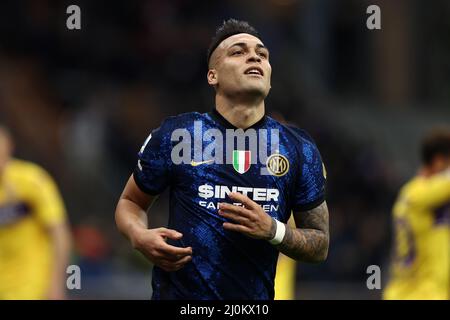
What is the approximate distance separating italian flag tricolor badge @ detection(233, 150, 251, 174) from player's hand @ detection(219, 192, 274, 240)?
423 millimetres

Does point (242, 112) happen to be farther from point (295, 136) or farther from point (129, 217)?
point (129, 217)

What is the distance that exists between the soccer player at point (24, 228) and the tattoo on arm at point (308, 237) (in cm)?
409

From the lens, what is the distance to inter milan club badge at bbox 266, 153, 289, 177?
21.0ft

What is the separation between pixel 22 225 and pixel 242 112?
4.35 m

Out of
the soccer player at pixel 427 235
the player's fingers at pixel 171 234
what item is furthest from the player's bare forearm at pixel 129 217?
the soccer player at pixel 427 235

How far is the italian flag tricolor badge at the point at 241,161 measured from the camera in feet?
21.0

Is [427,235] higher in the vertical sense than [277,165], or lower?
lower

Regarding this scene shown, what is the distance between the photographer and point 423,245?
10586 mm

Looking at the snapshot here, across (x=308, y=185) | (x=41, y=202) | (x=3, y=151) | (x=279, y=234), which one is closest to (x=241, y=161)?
(x=308, y=185)

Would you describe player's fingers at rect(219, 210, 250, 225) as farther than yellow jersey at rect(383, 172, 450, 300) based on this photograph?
No

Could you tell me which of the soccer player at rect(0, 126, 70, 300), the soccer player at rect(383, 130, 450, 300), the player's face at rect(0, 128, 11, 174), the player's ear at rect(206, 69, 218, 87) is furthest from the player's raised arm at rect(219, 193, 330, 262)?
the player's face at rect(0, 128, 11, 174)

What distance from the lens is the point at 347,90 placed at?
71.9 ft

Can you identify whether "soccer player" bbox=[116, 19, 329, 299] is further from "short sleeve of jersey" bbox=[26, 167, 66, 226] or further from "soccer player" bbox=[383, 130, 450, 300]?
"soccer player" bbox=[383, 130, 450, 300]

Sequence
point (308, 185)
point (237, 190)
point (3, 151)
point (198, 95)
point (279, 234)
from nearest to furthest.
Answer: point (279, 234) < point (237, 190) < point (308, 185) < point (3, 151) < point (198, 95)
